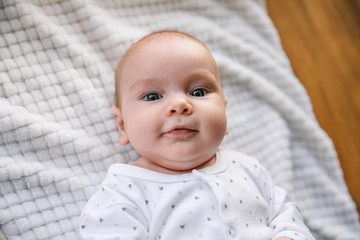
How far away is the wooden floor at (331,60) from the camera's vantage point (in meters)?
1.39

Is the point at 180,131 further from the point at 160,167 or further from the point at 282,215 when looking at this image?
the point at 282,215

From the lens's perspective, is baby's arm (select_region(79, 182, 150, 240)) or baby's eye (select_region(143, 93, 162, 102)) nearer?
baby's arm (select_region(79, 182, 150, 240))

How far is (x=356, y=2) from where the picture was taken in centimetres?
154

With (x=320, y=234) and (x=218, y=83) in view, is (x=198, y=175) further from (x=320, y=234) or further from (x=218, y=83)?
(x=320, y=234)

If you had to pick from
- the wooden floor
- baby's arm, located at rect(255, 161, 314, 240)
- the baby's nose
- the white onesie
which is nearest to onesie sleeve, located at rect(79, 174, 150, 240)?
the white onesie

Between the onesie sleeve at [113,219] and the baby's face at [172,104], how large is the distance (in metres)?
0.14

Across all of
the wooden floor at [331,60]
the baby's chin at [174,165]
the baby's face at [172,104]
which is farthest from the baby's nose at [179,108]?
the wooden floor at [331,60]

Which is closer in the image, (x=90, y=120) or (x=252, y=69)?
(x=90, y=120)

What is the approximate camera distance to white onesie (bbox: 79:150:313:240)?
855mm

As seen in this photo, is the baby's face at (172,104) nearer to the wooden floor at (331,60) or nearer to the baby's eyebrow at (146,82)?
the baby's eyebrow at (146,82)

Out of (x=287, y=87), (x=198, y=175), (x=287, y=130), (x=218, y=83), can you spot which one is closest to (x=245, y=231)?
(x=198, y=175)

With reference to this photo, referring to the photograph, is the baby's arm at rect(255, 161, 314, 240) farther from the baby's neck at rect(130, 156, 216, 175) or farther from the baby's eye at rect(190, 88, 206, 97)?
the baby's eye at rect(190, 88, 206, 97)

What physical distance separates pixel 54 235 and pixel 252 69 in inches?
36.1

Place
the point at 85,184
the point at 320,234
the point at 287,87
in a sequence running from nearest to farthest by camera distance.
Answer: the point at 85,184
the point at 320,234
the point at 287,87
